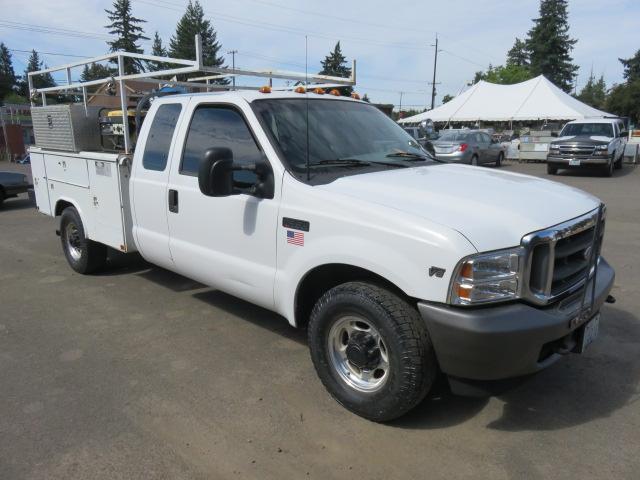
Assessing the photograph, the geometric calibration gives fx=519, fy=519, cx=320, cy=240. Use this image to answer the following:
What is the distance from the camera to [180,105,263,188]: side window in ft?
12.2

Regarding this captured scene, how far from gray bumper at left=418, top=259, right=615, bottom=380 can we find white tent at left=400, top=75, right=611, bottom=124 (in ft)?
90.9

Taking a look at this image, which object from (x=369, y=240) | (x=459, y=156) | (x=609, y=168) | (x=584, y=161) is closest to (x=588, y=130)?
(x=609, y=168)

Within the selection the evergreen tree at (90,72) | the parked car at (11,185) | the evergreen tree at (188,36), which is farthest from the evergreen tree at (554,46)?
the parked car at (11,185)

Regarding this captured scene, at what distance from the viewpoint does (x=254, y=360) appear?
13.0ft

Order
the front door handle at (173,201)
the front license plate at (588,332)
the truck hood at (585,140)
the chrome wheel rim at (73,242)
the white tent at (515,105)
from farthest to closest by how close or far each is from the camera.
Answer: the white tent at (515,105)
the truck hood at (585,140)
the chrome wheel rim at (73,242)
the front door handle at (173,201)
the front license plate at (588,332)

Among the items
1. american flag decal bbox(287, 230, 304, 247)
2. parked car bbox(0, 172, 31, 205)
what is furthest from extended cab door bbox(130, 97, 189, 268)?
parked car bbox(0, 172, 31, 205)

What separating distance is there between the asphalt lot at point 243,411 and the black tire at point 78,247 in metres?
1.04

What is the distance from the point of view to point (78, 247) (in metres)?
6.27

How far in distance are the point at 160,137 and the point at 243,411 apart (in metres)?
2.49

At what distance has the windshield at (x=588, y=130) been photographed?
19.3 metres

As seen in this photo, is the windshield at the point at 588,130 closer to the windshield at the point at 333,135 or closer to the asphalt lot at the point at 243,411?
the asphalt lot at the point at 243,411

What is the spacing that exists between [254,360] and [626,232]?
7259 millimetres

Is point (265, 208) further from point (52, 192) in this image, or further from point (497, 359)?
point (52, 192)

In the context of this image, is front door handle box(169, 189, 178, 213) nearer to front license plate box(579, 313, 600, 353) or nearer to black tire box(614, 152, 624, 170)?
front license plate box(579, 313, 600, 353)
